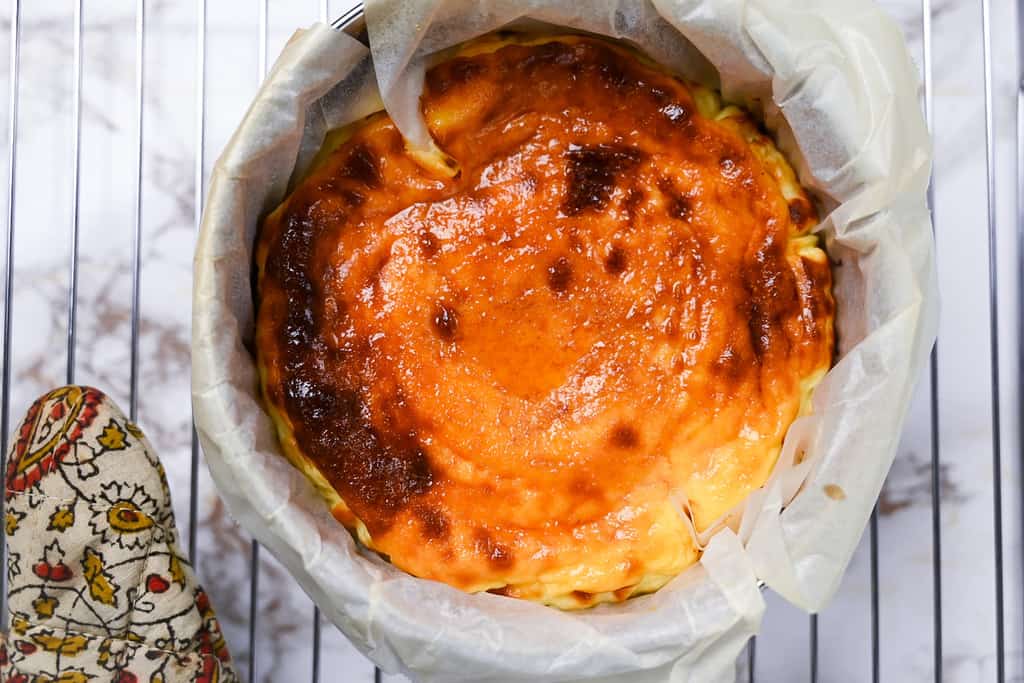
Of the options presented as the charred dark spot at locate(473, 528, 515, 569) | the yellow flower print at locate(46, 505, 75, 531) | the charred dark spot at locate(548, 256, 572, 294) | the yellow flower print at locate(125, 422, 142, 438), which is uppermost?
the charred dark spot at locate(548, 256, 572, 294)

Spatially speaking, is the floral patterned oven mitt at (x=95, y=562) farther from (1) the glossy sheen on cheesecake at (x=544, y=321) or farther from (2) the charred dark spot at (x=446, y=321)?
(2) the charred dark spot at (x=446, y=321)

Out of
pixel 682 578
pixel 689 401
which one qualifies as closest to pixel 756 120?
pixel 689 401

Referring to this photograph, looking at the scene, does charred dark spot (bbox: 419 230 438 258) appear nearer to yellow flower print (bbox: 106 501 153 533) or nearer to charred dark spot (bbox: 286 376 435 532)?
charred dark spot (bbox: 286 376 435 532)

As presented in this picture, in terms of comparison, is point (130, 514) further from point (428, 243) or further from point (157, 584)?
point (428, 243)

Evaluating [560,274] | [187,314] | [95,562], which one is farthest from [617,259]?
[95,562]

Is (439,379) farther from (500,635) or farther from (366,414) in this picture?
(500,635)

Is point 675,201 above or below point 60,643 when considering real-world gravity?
above

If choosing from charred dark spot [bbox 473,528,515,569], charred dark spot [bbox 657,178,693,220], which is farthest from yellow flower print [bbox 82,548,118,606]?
charred dark spot [bbox 657,178,693,220]

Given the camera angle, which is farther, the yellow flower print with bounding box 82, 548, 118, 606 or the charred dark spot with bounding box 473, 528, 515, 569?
the yellow flower print with bounding box 82, 548, 118, 606
